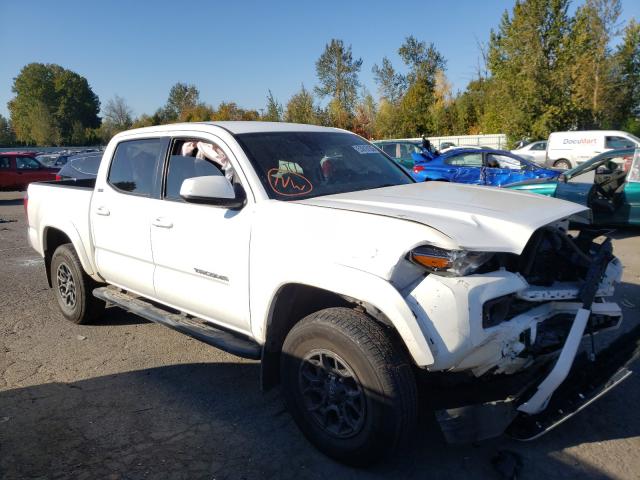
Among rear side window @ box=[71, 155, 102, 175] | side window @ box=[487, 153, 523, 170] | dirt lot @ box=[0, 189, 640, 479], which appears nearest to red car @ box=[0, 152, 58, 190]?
rear side window @ box=[71, 155, 102, 175]

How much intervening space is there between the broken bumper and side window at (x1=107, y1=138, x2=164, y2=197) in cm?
287

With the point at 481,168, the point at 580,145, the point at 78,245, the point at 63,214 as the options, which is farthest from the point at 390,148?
the point at 78,245

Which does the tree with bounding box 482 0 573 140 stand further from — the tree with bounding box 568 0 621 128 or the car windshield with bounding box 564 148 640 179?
the car windshield with bounding box 564 148 640 179

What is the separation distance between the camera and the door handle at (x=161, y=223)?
3807 millimetres

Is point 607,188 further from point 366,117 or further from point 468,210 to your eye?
point 366,117

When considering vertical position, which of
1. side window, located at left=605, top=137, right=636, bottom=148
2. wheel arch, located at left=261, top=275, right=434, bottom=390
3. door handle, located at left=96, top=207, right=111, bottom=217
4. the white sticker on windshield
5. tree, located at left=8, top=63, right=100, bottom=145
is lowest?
wheel arch, located at left=261, top=275, right=434, bottom=390

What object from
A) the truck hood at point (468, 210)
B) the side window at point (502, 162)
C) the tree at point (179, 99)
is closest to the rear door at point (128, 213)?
the truck hood at point (468, 210)

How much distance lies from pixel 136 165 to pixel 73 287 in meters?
1.60

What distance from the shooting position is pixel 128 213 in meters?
4.26

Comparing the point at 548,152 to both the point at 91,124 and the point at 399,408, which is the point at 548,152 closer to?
the point at 399,408

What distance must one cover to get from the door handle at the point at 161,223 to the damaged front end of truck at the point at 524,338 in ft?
6.69

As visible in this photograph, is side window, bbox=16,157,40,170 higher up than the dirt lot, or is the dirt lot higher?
side window, bbox=16,157,40,170

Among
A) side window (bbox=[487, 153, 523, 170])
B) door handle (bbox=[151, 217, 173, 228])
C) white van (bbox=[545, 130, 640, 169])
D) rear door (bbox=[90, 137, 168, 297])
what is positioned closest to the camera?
door handle (bbox=[151, 217, 173, 228])

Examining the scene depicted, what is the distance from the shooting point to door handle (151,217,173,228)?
3.81 m
